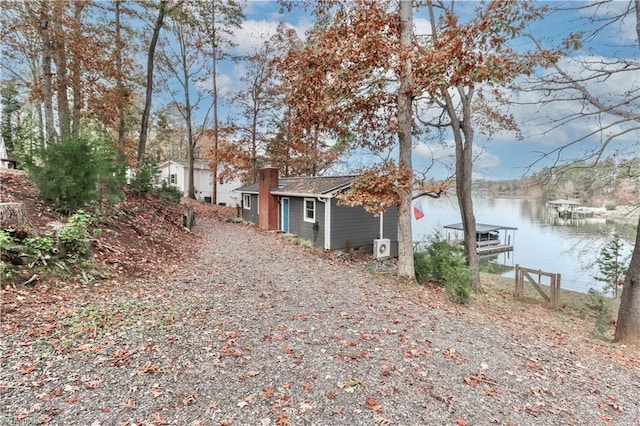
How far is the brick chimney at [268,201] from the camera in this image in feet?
52.9

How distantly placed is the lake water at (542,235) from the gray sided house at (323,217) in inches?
66.2

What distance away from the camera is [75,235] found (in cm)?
534

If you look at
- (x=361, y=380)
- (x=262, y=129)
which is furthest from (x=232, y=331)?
(x=262, y=129)

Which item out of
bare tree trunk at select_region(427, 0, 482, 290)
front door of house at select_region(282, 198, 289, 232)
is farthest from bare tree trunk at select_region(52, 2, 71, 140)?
bare tree trunk at select_region(427, 0, 482, 290)

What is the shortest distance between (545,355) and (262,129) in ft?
73.7

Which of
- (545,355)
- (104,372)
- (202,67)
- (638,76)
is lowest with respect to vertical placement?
(545,355)

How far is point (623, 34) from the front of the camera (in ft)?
22.2

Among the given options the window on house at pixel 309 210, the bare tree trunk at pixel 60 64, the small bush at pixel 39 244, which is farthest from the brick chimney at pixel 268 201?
the small bush at pixel 39 244

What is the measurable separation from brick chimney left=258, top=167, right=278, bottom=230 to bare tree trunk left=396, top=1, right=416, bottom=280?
8559mm

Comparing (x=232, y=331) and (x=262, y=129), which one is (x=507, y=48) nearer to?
(x=232, y=331)

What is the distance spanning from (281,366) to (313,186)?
A: 11124mm

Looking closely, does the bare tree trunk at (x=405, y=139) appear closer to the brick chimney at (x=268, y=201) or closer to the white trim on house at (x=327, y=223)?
the white trim on house at (x=327, y=223)

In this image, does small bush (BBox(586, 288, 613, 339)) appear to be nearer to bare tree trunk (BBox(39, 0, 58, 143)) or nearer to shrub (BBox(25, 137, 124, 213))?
shrub (BBox(25, 137, 124, 213))

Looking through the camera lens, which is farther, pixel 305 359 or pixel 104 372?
pixel 305 359
